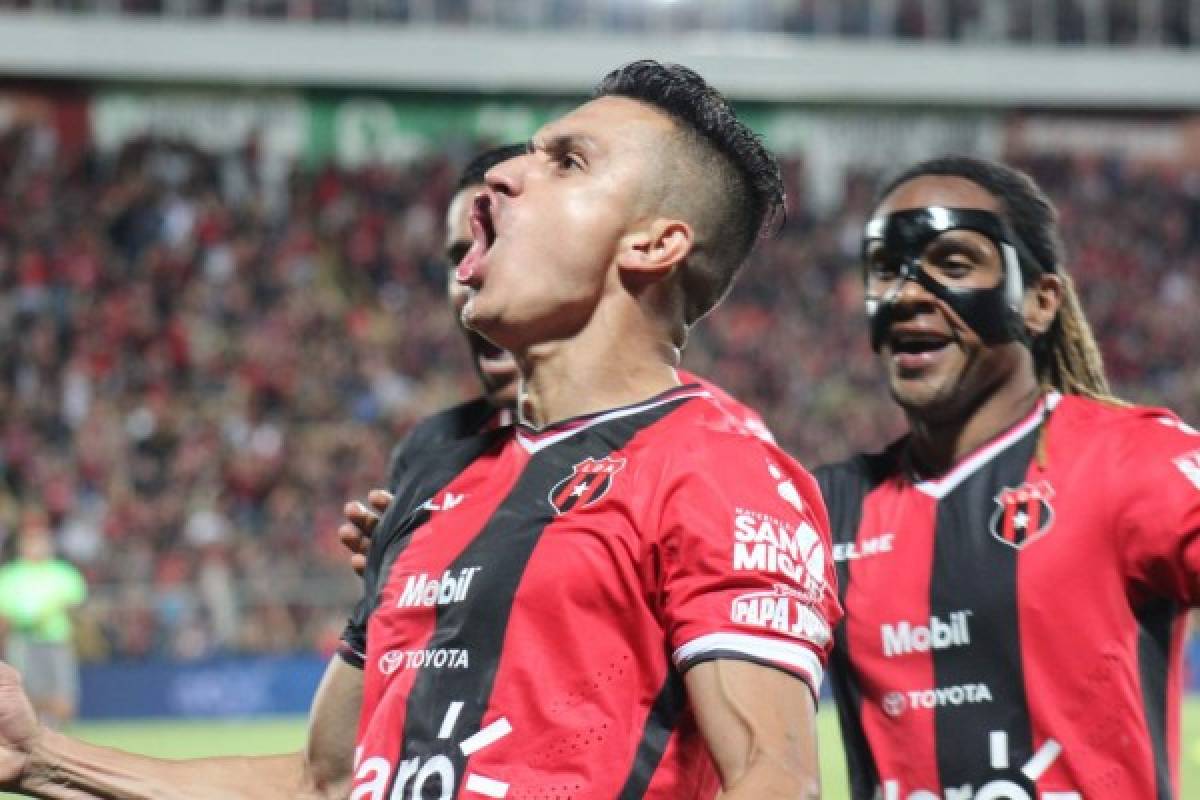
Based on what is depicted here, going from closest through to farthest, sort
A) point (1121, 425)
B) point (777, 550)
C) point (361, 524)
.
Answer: point (777, 550), point (361, 524), point (1121, 425)

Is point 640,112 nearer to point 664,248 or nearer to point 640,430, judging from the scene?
point 664,248

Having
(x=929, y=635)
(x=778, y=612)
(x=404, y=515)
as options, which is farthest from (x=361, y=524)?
(x=778, y=612)

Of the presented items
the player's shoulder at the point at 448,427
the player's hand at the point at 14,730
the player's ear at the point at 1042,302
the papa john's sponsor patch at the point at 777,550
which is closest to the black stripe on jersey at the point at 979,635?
the player's ear at the point at 1042,302

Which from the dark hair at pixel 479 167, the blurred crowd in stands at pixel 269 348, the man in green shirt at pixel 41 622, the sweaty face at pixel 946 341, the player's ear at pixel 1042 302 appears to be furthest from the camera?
the blurred crowd in stands at pixel 269 348

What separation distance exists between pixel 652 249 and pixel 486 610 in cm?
64

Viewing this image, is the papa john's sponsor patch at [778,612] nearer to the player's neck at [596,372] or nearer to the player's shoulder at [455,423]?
the player's neck at [596,372]

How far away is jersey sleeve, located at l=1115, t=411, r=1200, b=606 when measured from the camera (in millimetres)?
3221

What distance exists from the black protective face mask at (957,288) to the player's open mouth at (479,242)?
1.20 m

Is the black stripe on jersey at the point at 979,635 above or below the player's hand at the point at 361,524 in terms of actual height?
below

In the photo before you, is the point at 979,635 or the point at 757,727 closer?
the point at 757,727

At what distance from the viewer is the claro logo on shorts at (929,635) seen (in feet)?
11.5

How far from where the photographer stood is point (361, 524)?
133 inches

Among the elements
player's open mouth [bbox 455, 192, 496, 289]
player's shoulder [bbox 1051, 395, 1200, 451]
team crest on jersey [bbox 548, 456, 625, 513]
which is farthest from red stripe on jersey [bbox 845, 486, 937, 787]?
player's open mouth [bbox 455, 192, 496, 289]

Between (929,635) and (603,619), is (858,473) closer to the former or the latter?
(929,635)
